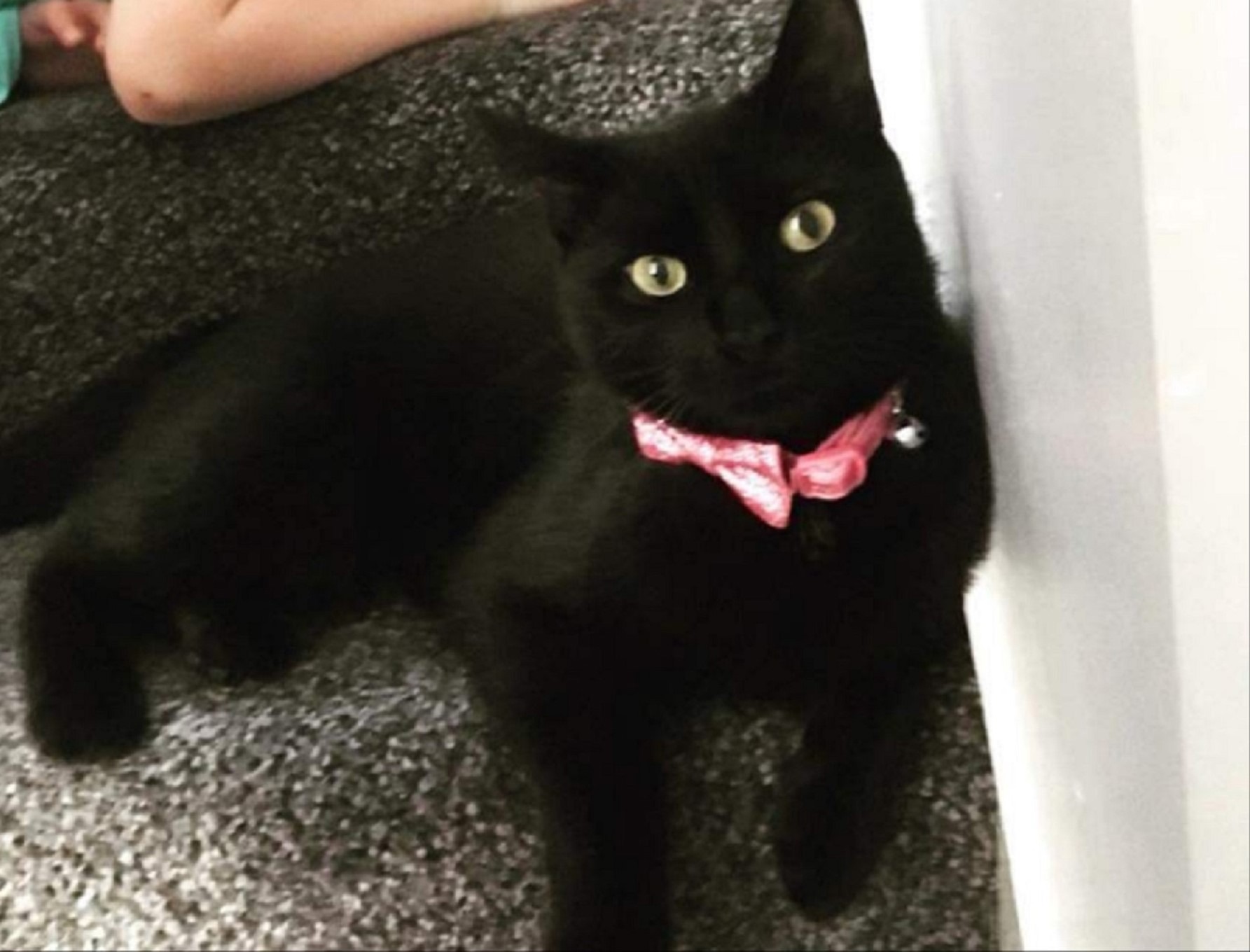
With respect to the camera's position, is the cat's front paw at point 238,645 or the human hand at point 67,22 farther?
the human hand at point 67,22

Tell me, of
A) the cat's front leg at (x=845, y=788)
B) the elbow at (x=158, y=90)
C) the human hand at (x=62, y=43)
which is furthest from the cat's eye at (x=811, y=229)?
the human hand at (x=62, y=43)

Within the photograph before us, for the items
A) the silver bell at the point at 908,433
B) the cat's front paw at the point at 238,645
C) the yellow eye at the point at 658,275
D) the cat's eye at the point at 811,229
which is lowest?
the cat's front paw at the point at 238,645

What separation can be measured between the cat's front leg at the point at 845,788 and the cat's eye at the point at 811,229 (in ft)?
0.77

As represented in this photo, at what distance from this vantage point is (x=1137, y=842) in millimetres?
683

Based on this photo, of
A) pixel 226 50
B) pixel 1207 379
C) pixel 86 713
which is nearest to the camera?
pixel 1207 379

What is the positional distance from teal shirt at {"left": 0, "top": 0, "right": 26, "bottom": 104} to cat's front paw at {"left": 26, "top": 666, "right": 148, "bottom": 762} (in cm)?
58

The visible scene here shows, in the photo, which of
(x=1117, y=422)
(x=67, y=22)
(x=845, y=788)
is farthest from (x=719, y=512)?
(x=67, y=22)

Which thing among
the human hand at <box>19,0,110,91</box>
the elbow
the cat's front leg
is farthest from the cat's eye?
the human hand at <box>19,0,110,91</box>

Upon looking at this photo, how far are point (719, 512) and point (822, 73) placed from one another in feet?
0.79

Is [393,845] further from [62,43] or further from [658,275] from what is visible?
[62,43]

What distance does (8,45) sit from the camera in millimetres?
1298

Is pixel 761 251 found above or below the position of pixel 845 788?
above

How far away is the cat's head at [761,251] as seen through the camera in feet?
2.61

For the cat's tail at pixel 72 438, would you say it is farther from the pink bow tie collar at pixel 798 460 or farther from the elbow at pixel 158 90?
the pink bow tie collar at pixel 798 460
